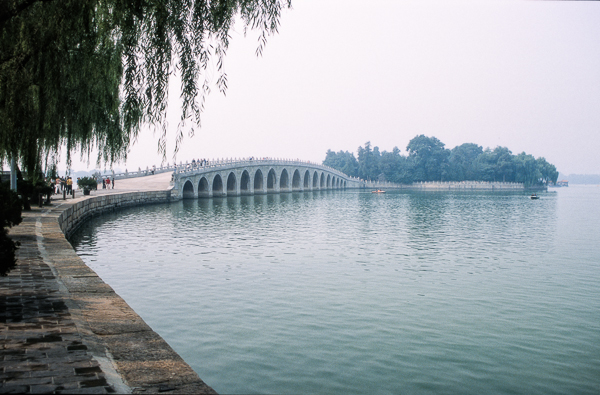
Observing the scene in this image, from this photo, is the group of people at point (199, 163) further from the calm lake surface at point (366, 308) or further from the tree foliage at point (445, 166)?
A: the tree foliage at point (445, 166)

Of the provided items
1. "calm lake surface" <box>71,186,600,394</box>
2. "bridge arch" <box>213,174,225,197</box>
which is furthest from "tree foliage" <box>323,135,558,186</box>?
"calm lake surface" <box>71,186,600,394</box>

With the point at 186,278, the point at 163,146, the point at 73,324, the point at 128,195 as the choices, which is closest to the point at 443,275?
the point at 186,278

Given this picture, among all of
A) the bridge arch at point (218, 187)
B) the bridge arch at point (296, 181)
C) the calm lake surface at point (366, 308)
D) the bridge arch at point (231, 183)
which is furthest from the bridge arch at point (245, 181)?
the calm lake surface at point (366, 308)

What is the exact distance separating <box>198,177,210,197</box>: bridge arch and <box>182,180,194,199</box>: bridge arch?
2218 mm

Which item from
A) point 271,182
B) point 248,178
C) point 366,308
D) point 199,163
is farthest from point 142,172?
point 366,308

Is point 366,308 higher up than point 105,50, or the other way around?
point 105,50

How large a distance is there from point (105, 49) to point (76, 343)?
474 centimetres

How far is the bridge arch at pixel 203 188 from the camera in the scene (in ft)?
167

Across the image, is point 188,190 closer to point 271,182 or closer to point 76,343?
point 271,182

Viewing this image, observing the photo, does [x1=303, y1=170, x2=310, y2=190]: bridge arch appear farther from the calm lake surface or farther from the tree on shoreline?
the tree on shoreline

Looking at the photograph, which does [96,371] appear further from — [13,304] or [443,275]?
[443,275]

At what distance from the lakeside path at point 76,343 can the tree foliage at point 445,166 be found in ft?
360

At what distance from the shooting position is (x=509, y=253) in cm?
1775

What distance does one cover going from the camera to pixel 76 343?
4.96 meters
